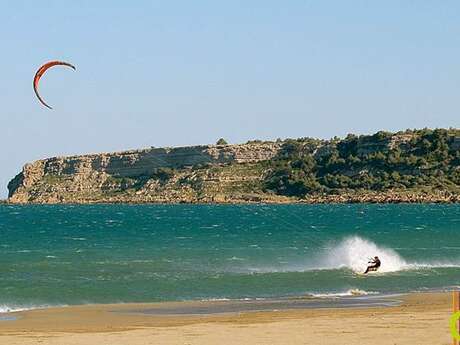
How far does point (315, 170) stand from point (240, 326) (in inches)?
6256

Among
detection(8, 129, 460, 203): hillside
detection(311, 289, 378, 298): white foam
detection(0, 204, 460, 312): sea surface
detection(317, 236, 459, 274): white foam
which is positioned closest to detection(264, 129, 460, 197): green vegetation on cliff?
detection(8, 129, 460, 203): hillside

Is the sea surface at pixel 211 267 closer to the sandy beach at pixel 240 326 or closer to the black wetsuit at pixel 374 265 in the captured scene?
the black wetsuit at pixel 374 265

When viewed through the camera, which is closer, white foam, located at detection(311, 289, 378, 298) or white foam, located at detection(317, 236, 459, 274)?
white foam, located at detection(311, 289, 378, 298)

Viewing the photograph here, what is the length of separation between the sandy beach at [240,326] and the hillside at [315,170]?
14248cm

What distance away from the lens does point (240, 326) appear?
22266mm

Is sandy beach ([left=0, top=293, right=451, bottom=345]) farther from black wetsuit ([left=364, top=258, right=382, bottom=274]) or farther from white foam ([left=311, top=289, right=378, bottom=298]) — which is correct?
black wetsuit ([left=364, top=258, right=382, bottom=274])

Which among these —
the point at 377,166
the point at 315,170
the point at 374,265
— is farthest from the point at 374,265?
→ the point at 315,170

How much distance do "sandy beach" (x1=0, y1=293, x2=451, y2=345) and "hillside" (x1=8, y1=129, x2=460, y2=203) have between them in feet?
467

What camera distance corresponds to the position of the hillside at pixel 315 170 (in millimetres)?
171375

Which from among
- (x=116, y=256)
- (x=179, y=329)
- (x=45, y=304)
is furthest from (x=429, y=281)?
(x=116, y=256)

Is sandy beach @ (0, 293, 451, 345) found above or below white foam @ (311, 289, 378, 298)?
below

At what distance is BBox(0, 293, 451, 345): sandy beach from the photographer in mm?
19906

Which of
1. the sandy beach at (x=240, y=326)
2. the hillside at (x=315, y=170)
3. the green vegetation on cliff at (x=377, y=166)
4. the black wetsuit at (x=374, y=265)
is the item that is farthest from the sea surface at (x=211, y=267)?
the hillside at (x=315, y=170)

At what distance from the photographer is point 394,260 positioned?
4453 cm
